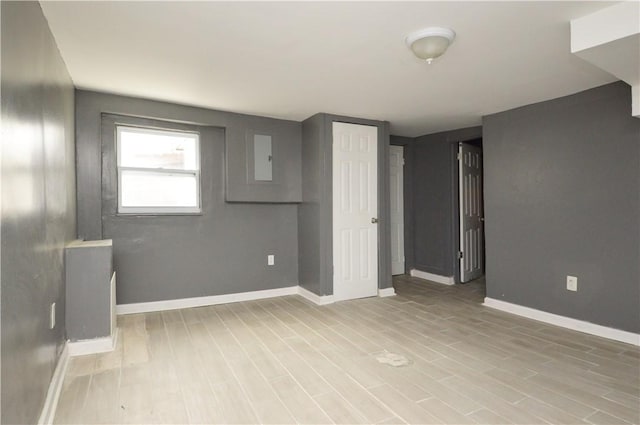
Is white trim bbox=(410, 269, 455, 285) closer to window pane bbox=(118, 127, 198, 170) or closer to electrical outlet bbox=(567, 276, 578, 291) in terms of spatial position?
electrical outlet bbox=(567, 276, 578, 291)

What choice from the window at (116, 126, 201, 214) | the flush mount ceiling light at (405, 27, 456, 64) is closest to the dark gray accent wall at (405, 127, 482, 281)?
the flush mount ceiling light at (405, 27, 456, 64)

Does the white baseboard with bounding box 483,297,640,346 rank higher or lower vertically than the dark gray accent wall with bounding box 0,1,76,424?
lower

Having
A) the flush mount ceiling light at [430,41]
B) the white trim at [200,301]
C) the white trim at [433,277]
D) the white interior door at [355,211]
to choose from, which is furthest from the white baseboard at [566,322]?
the flush mount ceiling light at [430,41]

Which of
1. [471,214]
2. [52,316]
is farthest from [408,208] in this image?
[52,316]

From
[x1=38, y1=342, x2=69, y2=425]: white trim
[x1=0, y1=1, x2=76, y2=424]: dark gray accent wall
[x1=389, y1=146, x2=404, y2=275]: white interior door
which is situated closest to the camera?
[x1=0, y1=1, x2=76, y2=424]: dark gray accent wall

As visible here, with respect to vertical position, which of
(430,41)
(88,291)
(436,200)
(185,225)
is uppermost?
(430,41)

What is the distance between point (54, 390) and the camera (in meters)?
1.99

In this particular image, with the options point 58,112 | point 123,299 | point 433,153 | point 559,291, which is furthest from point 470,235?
point 58,112

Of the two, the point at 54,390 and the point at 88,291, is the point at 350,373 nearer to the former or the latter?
the point at 54,390

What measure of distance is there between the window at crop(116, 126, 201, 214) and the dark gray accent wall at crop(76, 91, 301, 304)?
92 millimetres

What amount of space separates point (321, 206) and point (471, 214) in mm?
2586

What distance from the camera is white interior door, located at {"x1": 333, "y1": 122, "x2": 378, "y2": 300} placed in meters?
4.09

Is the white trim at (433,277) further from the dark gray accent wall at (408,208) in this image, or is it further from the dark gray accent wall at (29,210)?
the dark gray accent wall at (29,210)

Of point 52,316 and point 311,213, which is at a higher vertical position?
point 311,213
